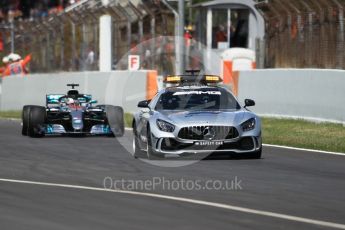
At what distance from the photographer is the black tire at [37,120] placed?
23.1 m

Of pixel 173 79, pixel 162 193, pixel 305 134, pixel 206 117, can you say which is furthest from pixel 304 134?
pixel 162 193

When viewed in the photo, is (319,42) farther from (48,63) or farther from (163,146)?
(48,63)

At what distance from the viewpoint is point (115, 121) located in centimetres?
2355

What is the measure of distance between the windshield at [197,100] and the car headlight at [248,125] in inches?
31.9

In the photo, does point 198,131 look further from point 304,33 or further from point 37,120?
point 304,33

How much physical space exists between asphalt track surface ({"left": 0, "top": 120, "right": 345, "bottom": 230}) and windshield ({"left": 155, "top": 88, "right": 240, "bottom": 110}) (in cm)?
103

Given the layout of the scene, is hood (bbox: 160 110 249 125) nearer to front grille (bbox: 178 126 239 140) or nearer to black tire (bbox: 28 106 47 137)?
front grille (bbox: 178 126 239 140)

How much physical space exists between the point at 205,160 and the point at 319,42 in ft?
33.7

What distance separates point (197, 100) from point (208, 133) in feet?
4.68

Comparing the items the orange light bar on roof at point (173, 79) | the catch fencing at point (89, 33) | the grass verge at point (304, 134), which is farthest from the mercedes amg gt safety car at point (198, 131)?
the catch fencing at point (89, 33)

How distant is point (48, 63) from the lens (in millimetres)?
41469

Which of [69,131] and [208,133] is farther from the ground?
[208,133]

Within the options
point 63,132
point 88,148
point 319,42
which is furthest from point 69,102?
point 319,42

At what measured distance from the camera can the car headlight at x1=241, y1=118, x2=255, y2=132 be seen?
16.5 meters
